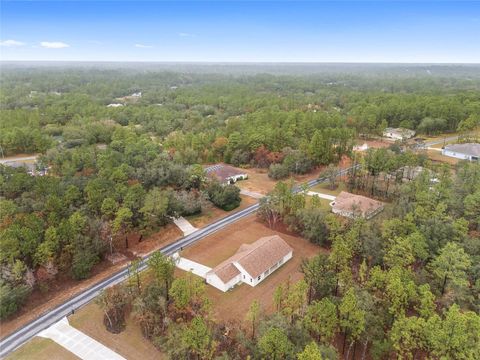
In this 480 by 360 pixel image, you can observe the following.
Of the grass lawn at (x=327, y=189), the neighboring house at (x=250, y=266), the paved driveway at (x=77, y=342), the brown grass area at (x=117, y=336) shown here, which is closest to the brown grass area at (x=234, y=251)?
the neighboring house at (x=250, y=266)

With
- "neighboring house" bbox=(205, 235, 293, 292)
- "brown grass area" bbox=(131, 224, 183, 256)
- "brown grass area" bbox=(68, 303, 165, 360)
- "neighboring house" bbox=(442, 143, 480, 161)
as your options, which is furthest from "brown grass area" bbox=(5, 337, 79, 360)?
"neighboring house" bbox=(442, 143, 480, 161)

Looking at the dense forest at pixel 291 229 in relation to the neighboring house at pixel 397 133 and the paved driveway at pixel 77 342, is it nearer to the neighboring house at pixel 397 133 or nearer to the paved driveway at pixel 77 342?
the paved driveway at pixel 77 342

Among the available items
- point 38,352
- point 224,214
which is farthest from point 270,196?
point 38,352

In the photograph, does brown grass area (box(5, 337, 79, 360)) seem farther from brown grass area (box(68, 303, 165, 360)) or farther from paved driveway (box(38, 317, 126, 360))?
brown grass area (box(68, 303, 165, 360))

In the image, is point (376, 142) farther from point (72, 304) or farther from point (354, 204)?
point (72, 304)

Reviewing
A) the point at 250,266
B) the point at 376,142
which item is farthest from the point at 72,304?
the point at 376,142

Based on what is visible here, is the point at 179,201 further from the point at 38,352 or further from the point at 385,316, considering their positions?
the point at 385,316
